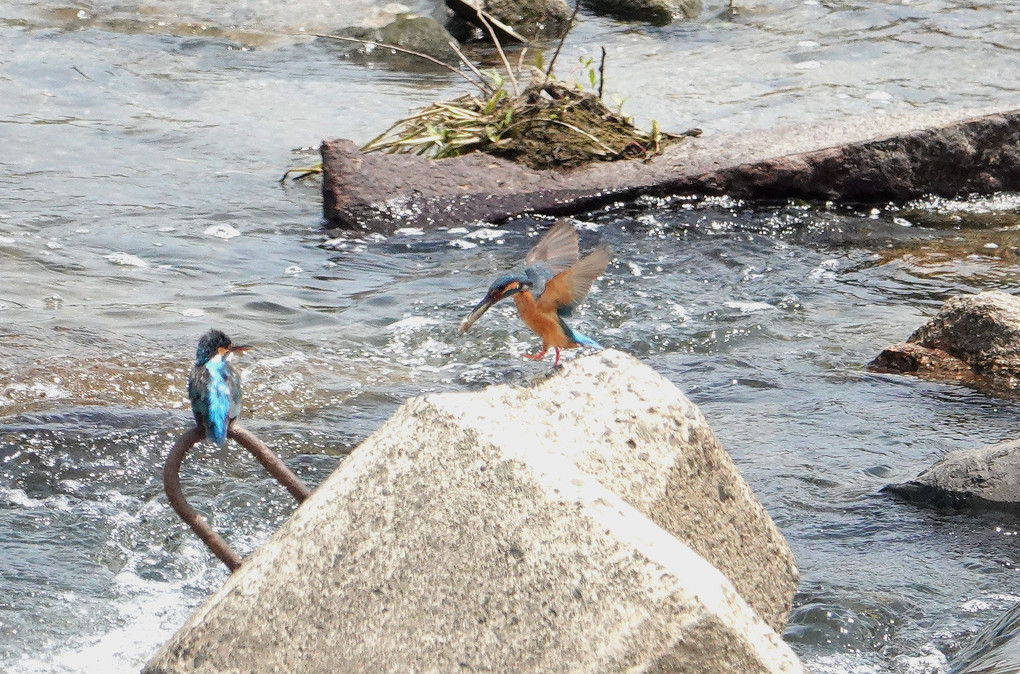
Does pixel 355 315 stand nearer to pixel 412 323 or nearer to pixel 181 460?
pixel 412 323

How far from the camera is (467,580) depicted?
215cm

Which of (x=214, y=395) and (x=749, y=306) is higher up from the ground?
(x=214, y=395)

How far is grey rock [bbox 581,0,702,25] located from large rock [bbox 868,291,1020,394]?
8.49 m

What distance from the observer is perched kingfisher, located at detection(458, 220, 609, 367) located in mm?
3553

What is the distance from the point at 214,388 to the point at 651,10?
1189 cm

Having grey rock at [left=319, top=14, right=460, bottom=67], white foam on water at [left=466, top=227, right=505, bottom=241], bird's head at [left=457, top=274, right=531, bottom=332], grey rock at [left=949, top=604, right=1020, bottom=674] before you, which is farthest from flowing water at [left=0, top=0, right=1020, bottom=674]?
bird's head at [left=457, top=274, right=531, bottom=332]

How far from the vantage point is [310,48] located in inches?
479

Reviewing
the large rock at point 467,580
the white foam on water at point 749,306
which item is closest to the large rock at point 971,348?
the white foam on water at point 749,306

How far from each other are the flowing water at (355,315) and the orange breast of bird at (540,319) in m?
0.98

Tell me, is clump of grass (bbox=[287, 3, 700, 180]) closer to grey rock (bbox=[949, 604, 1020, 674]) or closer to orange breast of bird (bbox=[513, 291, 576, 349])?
orange breast of bird (bbox=[513, 291, 576, 349])

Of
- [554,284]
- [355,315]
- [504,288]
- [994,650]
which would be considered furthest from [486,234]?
[994,650]

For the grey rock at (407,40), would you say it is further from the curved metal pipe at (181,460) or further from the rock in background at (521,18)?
the curved metal pipe at (181,460)

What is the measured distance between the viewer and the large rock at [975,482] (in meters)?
3.96

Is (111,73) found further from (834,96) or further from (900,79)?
(900,79)
